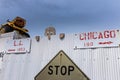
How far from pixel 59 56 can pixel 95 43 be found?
1850 mm

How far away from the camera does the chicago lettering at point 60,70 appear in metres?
9.94

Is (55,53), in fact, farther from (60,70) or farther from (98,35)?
(98,35)

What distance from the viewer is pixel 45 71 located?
10570 millimetres

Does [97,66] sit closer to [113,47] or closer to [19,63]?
[113,47]

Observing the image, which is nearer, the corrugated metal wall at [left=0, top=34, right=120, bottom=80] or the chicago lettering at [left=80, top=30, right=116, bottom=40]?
the corrugated metal wall at [left=0, top=34, right=120, bottom=80]

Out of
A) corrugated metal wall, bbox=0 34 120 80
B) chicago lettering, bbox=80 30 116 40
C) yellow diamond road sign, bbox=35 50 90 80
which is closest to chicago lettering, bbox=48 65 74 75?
yellow diamond road sign, bbox=35 50 90 80

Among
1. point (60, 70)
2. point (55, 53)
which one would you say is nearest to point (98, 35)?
point (55, 53)

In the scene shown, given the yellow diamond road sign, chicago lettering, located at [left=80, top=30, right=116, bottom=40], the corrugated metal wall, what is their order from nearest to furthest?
the corrugated metal wall, chicago lettering, located at [left=80, top=30, right=116, bottom=40], the yellow diamond road sign

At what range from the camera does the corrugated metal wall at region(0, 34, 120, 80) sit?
915 centimetres

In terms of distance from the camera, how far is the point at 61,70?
10117mm

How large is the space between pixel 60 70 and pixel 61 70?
0.05m

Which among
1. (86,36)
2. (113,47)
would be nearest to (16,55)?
(86,36)

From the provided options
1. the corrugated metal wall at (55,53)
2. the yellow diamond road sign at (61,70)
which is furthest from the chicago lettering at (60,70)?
the corrugated metal wall at (55,53)

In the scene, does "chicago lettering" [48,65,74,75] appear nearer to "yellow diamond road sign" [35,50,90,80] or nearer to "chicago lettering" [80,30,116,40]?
"yellow diamond road sign" [35,50,90,80]
